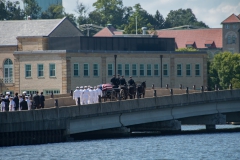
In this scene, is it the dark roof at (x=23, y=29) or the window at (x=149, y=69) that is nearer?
the window at (x=149, y=69)

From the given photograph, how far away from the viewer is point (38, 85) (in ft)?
331

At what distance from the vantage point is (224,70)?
476 feet

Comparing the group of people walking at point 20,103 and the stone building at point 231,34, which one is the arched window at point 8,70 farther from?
the stone building at point 231,34

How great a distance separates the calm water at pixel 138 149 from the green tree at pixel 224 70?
249ft

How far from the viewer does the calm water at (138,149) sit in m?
56.3

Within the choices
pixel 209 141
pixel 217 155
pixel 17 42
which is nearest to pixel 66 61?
pixel 17 42

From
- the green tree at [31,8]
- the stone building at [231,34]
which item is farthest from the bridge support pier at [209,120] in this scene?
the stone building at [231,34]

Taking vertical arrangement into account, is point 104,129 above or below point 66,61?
below

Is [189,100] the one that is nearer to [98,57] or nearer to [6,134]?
[6,134]

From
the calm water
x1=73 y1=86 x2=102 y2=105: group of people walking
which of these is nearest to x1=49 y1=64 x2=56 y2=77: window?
x1=73 y1=86 x2=102 y2=105: group of people walking

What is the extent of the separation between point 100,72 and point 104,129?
31190 millimetres

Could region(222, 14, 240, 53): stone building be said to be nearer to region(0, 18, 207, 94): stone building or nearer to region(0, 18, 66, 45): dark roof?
region(0, 18, 207, 94): stone building

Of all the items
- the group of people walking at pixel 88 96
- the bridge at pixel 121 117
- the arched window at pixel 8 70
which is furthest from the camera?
the arched window at pixel 8 70

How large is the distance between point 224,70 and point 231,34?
51.4m
